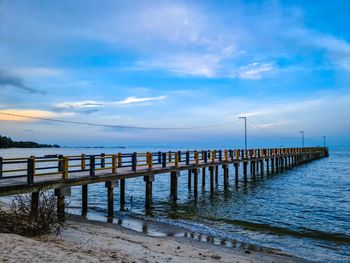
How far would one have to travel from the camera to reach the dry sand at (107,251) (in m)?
6.76

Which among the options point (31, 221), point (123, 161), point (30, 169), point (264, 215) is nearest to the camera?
point (31, 221)

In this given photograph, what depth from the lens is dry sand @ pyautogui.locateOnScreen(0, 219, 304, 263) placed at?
676 centimetres

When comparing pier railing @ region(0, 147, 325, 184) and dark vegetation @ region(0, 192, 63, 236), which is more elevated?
pier railing @ region(0, 147, 325, 184)

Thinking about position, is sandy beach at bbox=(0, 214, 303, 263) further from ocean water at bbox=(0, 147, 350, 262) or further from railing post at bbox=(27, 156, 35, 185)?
railing post at bbox=(27, 156, 35, 185)

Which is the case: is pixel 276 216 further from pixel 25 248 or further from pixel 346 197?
pixel 25 248

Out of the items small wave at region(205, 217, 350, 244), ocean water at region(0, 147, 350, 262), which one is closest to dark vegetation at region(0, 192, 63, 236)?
ocean water at region(0, 147, 350, 262)

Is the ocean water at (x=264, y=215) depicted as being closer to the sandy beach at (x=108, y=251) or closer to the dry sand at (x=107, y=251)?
the sandy beach at (x=108, y=251)

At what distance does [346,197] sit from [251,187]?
7.58m

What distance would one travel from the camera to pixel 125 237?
10805 millimetres

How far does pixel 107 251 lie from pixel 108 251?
1.0 inches

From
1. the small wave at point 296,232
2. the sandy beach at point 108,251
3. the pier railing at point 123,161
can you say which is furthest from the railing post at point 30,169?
the small wave at point 296,232

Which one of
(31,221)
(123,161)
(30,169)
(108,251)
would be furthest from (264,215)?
(123,161)

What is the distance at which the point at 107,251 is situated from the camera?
8156mm

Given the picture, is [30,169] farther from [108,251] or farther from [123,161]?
[123,161]
